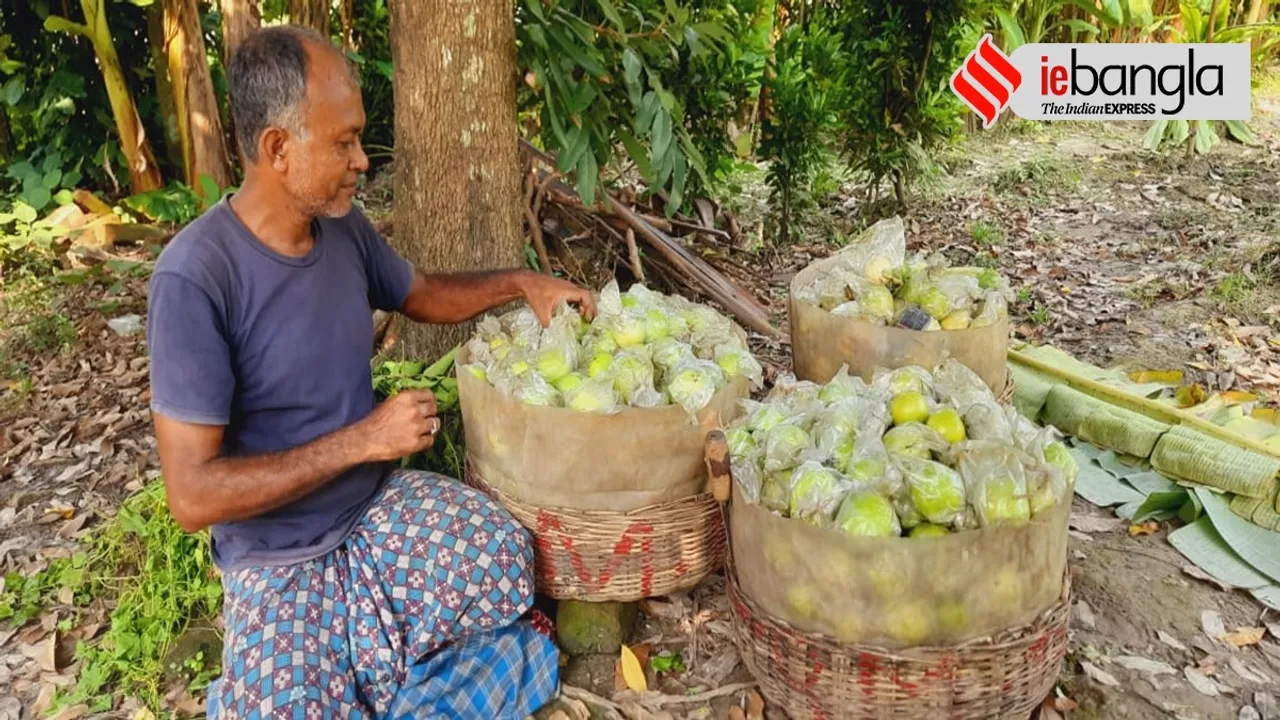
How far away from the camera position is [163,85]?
5.71 metres

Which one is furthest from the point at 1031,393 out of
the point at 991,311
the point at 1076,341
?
the point at 1076,341

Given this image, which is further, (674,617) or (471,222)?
(471,222)

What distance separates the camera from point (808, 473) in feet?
6.75

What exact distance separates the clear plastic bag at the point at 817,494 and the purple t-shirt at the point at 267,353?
3.50 ft

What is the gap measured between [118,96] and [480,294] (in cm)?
377

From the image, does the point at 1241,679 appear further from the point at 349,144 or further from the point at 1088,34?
the point at 1088,34

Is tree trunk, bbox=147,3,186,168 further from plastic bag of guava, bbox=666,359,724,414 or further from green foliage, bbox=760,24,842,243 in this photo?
plastic bag of guava, bbox=666,359,724,414

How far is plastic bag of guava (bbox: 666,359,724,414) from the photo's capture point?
2.38m

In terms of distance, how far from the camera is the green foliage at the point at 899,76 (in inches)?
234

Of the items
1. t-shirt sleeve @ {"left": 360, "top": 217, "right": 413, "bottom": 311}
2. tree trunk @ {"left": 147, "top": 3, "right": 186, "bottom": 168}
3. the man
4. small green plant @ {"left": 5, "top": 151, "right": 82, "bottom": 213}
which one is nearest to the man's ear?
the man

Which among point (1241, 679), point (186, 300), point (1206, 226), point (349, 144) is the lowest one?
point (1241, 679)

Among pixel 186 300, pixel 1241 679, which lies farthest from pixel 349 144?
pixel 1241 679

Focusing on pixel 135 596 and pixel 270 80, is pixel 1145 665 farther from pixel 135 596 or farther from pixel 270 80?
pixel 135 596

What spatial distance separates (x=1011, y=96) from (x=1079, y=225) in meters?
2.16
